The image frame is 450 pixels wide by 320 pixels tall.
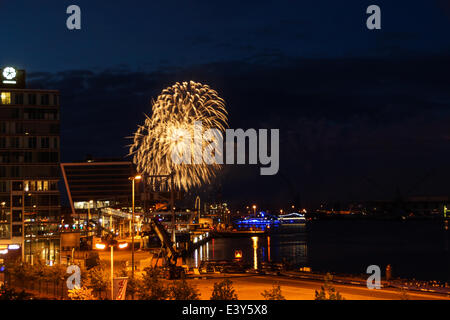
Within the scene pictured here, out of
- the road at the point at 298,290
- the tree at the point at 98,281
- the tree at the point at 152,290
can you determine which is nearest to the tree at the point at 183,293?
the tree at the point at 152,290

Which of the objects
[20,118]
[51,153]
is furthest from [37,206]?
[20,118]

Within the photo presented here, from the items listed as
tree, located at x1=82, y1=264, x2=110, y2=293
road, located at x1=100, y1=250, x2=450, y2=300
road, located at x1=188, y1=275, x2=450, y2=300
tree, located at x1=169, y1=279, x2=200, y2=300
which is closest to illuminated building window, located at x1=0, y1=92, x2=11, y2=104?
road, located at x1=100, y1=250, x2=450, y2=300

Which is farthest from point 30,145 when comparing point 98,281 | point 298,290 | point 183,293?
point 183,293

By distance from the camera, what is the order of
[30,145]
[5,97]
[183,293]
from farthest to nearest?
[30,145]
[5,97]
[183,293]

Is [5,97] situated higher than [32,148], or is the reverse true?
[5,97]

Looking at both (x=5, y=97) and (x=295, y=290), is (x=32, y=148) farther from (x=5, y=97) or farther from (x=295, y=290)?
(x=295, y=290)

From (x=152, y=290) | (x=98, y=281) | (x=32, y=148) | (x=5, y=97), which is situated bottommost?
(x=98, y=281)

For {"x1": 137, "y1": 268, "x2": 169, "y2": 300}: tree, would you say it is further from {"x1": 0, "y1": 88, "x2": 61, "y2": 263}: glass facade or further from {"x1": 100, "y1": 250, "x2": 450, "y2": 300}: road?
{"x1": 0, "y1": 88, "x2": 61, "y2": 263}: glass facade

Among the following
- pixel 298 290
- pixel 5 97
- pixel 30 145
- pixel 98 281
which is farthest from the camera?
pixel 30 145

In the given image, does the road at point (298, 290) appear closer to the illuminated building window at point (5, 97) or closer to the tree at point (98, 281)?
the tree at point (98, 281)

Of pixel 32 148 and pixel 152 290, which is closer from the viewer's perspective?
pixel 152 290

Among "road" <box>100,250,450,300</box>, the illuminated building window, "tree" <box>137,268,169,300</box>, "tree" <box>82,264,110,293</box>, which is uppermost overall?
the illuminated building window
